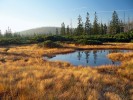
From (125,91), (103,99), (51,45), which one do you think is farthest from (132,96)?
(51,45)

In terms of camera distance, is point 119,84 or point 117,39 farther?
point 117,39

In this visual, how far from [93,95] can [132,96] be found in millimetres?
1847

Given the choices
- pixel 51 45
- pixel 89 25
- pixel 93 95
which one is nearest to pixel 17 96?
pixel 93 95

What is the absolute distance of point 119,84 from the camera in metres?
11.1

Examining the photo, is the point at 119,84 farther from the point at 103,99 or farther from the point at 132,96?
the point at 103,99

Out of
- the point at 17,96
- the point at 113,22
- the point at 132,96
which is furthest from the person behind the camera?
the point at 113,22

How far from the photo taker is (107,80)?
1150 cm

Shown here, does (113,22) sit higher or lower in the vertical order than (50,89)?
higher

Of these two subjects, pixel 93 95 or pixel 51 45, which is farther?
pixel 51 45

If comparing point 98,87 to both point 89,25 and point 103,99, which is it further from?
point 89,25

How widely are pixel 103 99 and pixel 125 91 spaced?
1.88m

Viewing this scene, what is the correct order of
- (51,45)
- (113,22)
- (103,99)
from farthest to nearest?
1. (113,22)
2. (51,45)
3. (103,99)

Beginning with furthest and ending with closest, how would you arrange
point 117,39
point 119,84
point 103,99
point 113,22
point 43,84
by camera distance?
1. point 113,22
2. point 117,39
3. point 119,84
4. point 43,84
5. point 103,99

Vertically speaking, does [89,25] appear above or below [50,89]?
above
